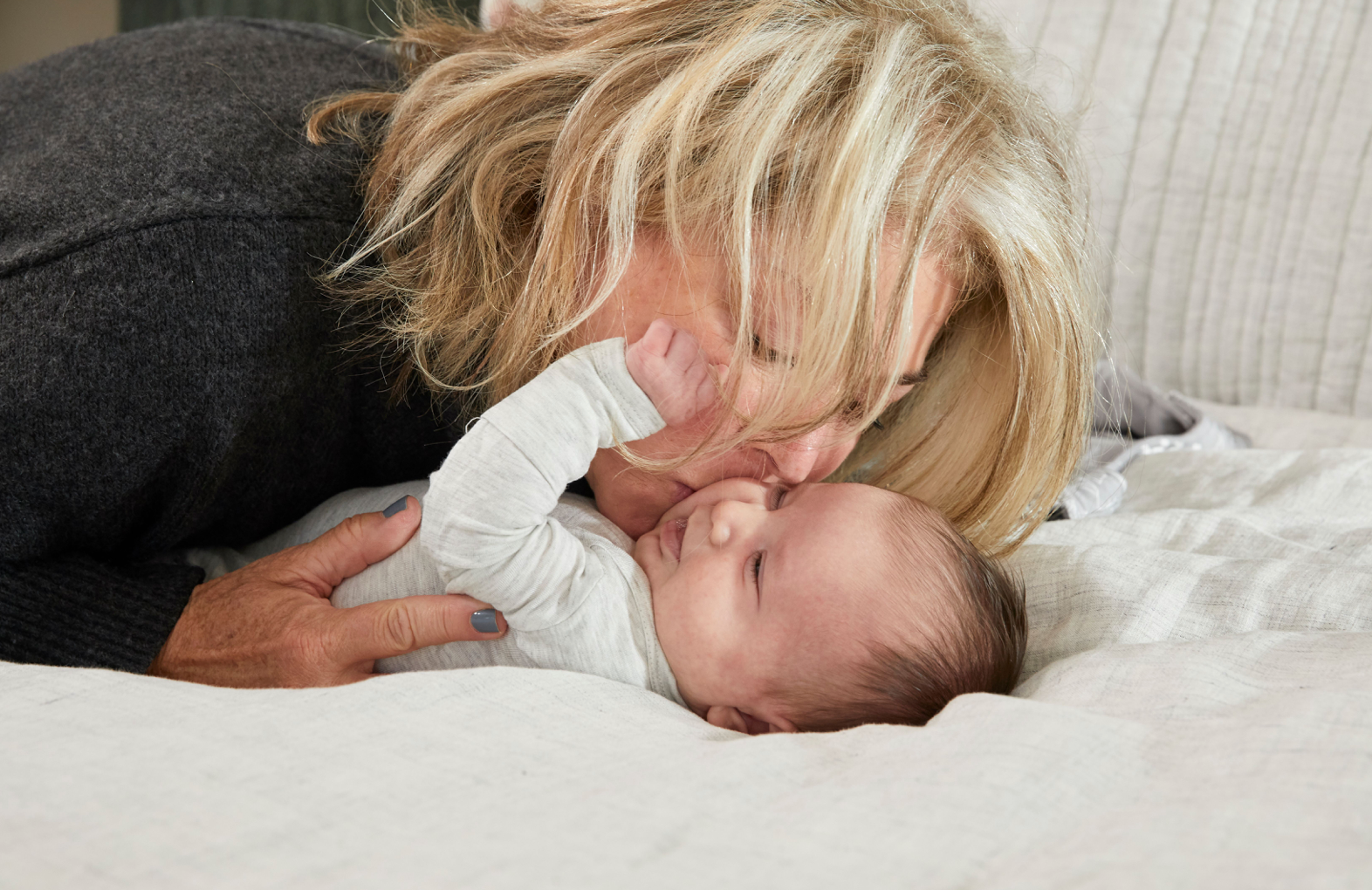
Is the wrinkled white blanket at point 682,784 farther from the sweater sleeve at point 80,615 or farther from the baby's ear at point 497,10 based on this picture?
the baby's ear at point 497,10

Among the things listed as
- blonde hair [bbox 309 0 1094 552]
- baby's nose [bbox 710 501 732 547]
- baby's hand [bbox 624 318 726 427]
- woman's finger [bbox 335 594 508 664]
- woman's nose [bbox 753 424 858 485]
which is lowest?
woman's finger [bbox 335 594 508 664]

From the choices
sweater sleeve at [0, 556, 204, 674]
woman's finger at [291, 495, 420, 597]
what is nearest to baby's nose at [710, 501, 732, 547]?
woman's finger at [291, 495, 420, 597]

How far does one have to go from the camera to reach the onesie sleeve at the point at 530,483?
778 mm

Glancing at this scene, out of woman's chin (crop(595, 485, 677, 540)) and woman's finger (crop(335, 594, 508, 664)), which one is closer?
woman's finger (crop(335, 594, 508, 664))

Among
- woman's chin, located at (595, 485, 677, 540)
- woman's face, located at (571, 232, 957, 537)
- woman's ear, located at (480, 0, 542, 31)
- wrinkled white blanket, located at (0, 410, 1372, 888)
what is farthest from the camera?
woman's ear, located at (480, 0, 542, 31)

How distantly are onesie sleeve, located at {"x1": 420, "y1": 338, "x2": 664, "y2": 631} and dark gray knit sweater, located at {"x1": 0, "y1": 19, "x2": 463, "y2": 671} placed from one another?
0.25m

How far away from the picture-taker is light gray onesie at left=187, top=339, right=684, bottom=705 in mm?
781

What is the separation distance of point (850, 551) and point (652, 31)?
20.4 inches

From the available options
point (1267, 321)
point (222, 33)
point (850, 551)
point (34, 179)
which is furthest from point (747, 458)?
point (1267, 321)

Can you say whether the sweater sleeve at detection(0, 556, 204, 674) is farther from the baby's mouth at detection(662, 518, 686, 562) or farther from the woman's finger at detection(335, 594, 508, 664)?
the baby's mouth at detection(662, 518, 686, 562)

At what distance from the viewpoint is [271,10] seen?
292 cm

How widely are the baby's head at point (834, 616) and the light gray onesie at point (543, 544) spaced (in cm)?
4

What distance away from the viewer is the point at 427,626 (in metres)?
0.84

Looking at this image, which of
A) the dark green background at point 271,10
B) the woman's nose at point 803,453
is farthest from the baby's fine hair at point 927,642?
the dark green background at point 271,10
